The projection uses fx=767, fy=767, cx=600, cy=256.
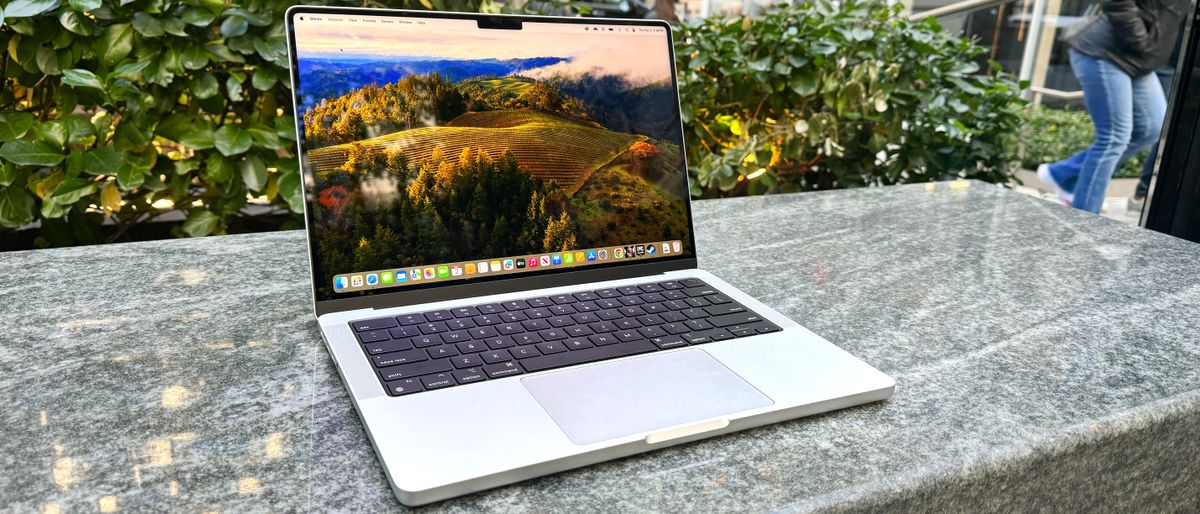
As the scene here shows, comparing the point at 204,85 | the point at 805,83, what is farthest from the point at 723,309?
the point at 805,83

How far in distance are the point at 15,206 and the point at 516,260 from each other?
95 cm

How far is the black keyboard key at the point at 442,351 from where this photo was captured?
22.6 inches

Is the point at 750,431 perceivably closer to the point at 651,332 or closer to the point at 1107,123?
the point at 651,332

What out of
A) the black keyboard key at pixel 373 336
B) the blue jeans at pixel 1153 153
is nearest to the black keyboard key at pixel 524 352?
the black keyboard key at pixel 373 336

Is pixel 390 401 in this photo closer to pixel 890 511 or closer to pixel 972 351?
pixel 890 511

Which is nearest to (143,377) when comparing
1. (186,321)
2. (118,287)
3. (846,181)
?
(186,321)

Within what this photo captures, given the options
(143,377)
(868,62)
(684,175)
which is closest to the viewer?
(143,377)

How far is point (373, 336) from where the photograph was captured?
60 cm

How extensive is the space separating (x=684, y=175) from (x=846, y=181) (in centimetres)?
118

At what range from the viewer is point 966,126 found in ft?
6.40

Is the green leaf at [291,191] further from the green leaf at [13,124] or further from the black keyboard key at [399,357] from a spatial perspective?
the black keyboard key at [399,357]

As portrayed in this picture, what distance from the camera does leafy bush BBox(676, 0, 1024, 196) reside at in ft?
5.51

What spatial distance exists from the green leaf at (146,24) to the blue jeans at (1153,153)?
2017 mm

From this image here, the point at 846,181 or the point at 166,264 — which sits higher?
the point at 166,264
